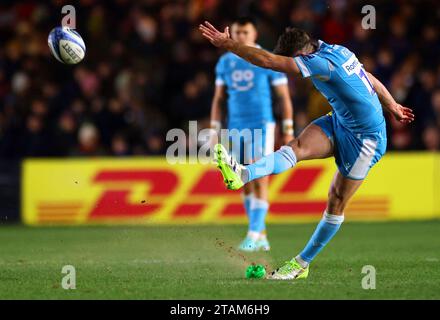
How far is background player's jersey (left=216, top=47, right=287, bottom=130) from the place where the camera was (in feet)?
37.1

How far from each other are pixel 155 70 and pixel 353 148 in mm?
10108

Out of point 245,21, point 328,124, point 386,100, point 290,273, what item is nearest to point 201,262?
point 290,273

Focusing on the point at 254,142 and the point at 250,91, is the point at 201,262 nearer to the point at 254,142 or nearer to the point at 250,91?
the point at 254,142

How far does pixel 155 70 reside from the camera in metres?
17.8

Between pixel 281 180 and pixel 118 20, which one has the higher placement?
pixel 118 20

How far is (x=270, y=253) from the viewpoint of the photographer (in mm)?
10500

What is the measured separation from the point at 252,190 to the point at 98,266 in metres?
2.76

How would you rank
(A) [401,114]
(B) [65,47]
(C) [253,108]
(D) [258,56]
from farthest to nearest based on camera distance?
(C) [253,108] → (B) [65,47] → (A) [401,114] → (D) [258,56]

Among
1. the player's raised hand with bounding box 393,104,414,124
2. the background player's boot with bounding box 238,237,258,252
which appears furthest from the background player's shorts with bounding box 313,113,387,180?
the background player's boot with bounding box 238,237,258,252

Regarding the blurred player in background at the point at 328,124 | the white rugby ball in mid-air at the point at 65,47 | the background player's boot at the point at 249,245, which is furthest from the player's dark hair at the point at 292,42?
the background player's boot at the point at 249,245

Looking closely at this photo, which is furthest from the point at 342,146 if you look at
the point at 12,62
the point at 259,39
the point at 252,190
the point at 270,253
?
the point at 12,62

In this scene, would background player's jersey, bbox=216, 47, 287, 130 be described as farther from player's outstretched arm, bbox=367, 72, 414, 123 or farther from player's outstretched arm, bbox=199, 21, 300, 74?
player's outstretched arm, bbox=199, 21, 300, 74

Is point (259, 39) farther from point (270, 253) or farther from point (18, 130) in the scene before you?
point (270, 253)

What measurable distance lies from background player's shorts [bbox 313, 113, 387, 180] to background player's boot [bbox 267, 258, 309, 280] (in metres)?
0.88
